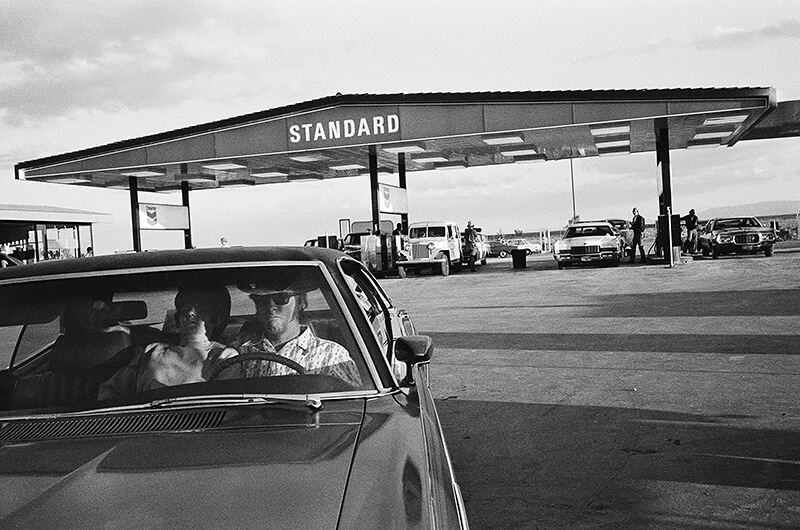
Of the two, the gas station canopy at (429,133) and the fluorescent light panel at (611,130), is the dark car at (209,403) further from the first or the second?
the fluorescent light panel at (611,130)

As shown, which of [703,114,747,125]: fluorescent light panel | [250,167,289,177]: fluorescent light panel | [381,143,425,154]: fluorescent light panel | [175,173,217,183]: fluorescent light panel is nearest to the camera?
[703,114,747,125]: fluorescent light panel

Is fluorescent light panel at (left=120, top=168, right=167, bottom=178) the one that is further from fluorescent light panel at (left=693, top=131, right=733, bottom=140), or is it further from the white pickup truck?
fluorescent light panel at (left=693, top=131, right=733, bottom=140)

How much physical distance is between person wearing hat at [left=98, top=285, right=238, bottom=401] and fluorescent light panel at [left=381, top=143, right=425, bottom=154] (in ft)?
83.8

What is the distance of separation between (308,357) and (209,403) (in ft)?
1.87

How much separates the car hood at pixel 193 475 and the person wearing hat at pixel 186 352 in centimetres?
47

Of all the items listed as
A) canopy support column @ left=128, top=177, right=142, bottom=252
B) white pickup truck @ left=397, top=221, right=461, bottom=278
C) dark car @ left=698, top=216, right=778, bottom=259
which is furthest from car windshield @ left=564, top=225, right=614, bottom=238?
canopy support column @ left=128, top=177, right=142, bottom=252

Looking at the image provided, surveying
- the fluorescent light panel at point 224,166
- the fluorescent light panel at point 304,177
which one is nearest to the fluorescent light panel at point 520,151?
the fluorescent light panel at point 304,177

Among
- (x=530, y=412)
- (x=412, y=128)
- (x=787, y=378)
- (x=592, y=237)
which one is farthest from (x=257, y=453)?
(x=592, y=237)

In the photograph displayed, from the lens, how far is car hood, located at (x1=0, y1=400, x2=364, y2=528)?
2111 millimetres

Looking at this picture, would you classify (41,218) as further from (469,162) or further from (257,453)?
(257,453)

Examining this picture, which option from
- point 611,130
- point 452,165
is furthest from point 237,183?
point 611,130

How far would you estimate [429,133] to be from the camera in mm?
27297

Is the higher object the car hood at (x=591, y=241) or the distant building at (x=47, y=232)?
the distant building at (x=47, y=232)

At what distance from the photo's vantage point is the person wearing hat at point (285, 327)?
356 centimetres
